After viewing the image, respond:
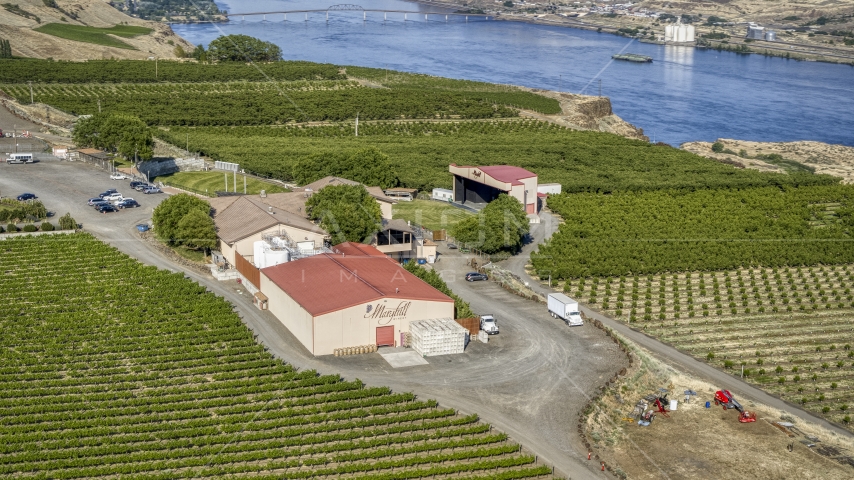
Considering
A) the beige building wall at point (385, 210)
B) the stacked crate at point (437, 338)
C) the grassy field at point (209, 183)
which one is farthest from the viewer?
the grassy field at point (209, 183)

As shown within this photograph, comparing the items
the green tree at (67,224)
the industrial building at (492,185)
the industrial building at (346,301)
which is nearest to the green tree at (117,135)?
the green tree at (67,224)

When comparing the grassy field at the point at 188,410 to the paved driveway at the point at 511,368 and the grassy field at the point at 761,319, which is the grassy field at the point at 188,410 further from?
the grassy field at the point at 761,319

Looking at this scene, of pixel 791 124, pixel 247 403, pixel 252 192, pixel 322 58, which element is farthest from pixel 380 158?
pixel 322 58

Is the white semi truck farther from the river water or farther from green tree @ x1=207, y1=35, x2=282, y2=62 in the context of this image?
green tree @ x1=207, y1=35, x2=282, y2=62

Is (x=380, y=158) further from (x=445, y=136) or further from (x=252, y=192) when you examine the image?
(x=445, y=136)

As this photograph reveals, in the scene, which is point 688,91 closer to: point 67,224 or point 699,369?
point 67,224
